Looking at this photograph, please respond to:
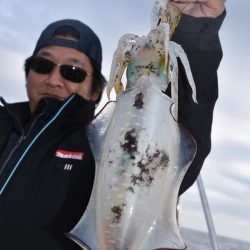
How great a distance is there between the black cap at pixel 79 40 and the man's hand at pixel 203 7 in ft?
5.65

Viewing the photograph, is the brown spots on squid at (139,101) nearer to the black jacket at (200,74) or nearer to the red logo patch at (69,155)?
the black jacket at (200,74)

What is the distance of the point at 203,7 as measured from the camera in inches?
134

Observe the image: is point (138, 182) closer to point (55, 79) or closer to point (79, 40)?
point (55, 79)

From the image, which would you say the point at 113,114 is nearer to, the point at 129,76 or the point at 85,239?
the point at 129,76

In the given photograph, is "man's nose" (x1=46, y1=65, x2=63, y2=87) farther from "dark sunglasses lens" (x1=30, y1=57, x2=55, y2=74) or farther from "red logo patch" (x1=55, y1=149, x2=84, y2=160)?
"red logo patch" (x1=55, y1=149, x2=84, y2=160)

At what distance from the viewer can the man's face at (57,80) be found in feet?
15.6

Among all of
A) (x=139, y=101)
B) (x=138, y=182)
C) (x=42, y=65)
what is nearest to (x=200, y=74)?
(x=139, y=101)

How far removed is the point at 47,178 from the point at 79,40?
5.64ft

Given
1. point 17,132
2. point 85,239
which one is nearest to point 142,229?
point 85,239

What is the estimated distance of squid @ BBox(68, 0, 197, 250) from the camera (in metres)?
2.31

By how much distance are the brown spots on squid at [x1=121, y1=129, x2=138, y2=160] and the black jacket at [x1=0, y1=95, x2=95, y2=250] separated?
1418mm

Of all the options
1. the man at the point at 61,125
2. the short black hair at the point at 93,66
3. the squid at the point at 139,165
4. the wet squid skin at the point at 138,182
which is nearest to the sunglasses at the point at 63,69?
the man at the point at 61,125

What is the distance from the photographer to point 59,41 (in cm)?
491

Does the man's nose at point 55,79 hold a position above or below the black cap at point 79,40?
below
